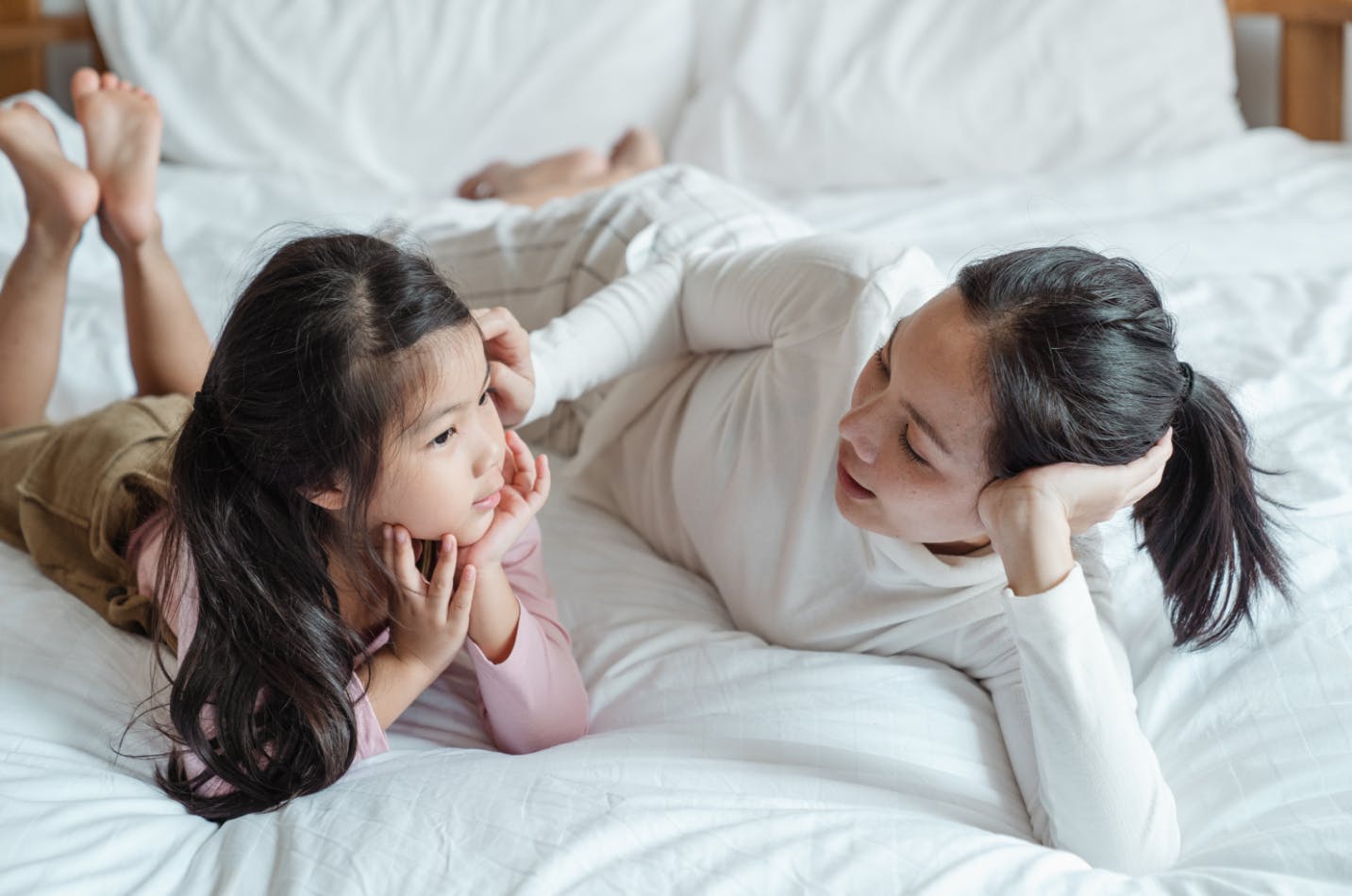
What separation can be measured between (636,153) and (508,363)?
3.00 ft

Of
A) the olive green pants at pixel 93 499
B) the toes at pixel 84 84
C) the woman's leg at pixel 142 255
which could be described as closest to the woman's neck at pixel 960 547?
the olive green pants at pixel 93 499

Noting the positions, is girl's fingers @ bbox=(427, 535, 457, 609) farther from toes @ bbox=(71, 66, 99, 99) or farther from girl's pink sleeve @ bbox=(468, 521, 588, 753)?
toes @ bbox=(71, 66, 99, 99)

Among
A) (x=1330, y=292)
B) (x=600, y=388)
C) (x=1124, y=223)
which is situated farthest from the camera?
(x=1124, y=223)

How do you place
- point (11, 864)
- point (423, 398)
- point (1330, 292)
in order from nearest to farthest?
point (11, 864) < point (423, 398) < point (1330, 292)

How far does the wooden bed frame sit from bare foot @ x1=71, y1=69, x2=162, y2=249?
2.78 feet

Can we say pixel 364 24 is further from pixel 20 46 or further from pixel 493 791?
pixel 493 791

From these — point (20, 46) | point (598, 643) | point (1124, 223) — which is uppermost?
point (20, 46)

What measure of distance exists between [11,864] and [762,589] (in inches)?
21.5

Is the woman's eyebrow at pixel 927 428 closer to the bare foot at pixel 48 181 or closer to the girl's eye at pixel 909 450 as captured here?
the girl's eye at pixel 909 450

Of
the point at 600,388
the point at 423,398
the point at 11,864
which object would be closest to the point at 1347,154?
the point at 600,388

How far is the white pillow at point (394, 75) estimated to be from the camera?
6.04ft

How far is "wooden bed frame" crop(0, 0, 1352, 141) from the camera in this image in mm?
1959

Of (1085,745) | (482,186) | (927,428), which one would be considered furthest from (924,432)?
(482,186)

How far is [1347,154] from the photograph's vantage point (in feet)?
6.18
